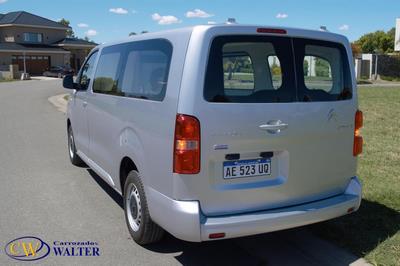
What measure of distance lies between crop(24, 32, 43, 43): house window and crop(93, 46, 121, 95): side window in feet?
212

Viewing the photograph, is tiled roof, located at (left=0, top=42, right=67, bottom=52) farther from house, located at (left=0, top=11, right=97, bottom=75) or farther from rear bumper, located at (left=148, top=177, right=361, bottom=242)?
rear bumper, located at (left=148, top=177, right=361, bottom=242)

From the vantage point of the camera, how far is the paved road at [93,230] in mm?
4316

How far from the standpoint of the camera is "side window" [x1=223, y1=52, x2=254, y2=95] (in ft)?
12.6

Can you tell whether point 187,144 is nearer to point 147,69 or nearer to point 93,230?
point 147,69

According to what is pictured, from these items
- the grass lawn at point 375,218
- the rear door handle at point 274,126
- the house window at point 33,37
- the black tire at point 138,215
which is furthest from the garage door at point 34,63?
the rear door handle at point 274,126

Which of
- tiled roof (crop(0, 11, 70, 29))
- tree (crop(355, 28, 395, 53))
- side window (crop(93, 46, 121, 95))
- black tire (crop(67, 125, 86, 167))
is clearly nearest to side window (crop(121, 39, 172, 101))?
side window (crop(93, 46, 121, 95))

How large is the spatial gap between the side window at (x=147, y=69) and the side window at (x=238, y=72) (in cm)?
50

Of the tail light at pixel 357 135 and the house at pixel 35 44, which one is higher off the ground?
Result: the house at pixel 35 44

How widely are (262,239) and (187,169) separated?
1.56 meters

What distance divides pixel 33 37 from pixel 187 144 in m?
67.9

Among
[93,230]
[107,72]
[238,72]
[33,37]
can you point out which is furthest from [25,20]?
[238,72]

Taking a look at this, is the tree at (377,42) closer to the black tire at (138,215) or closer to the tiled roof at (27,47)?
the tiled roof at (27,47)

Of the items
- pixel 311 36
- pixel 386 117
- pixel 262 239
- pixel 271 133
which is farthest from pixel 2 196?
pixel 386 117

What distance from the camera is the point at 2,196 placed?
627 centimetres
